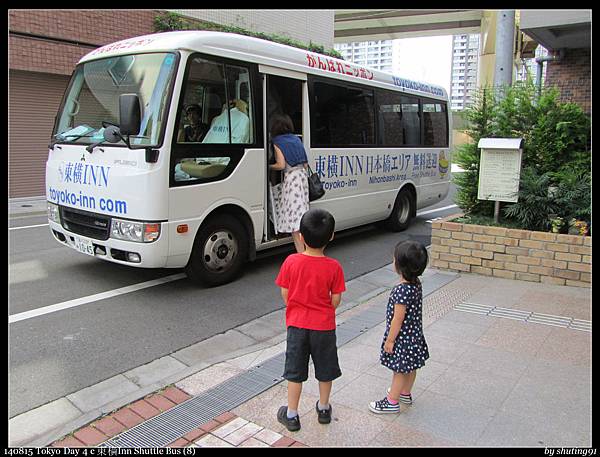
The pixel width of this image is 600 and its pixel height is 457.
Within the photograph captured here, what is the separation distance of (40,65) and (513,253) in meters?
12.1

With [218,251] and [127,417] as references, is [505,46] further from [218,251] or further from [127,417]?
[127,417]

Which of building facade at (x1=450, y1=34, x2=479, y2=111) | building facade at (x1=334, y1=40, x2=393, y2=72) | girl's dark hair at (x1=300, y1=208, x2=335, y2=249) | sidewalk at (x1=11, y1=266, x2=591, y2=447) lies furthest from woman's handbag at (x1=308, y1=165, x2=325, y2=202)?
building facade at (x1=334, y1=40, x2=393, y2=72)

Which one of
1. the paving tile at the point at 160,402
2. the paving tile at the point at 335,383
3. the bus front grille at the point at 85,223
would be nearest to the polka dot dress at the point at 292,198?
the bus front grille at the point at 85,223

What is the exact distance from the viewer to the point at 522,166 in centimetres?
703

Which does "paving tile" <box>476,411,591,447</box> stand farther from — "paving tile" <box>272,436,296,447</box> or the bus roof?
the bus roof

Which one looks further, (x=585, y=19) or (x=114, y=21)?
(x=114, y=21)

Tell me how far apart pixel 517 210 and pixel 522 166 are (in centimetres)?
82

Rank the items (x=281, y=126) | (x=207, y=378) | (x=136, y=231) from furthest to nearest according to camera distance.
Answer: (x=281, y=126) < (x=136, y=231) < (x=207, y=378)

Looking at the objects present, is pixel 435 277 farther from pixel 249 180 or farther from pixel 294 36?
pixel 294 36

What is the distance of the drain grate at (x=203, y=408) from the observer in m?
2.99

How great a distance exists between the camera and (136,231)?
17.3ft

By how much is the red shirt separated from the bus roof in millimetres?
3460

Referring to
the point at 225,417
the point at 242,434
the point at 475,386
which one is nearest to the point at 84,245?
the point at 225,417
